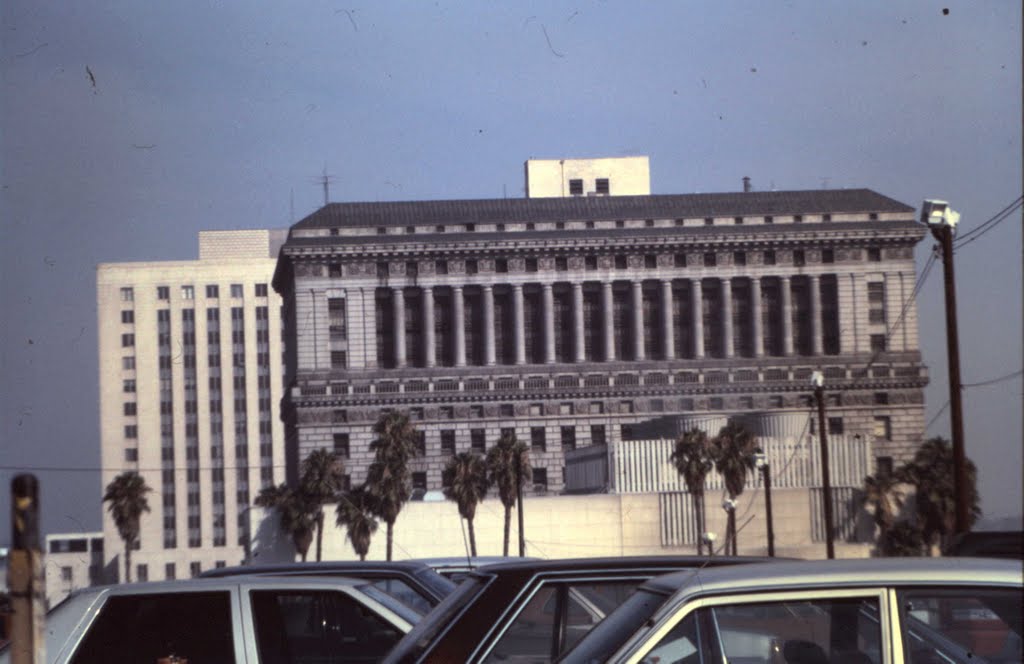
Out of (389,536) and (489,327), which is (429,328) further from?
(389,536)

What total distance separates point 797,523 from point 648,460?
31.1 feet

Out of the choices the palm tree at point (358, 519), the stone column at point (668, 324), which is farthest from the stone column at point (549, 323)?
the palm tree at point (358, 519)

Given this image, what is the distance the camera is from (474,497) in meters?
84.0

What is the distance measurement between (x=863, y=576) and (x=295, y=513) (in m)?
76.2

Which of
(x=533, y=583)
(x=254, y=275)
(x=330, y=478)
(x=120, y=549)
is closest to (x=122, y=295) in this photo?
(x=254, y=275)

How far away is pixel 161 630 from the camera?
9.59 metres

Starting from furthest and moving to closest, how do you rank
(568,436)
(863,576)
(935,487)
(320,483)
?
(568,436) → (320,483) → (935,487) → (863,576)

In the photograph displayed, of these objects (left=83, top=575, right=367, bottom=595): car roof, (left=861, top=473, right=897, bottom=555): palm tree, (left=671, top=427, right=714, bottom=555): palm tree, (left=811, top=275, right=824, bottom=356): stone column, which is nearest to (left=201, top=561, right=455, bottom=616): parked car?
(left=83, top=575, right=367, bottom=595): car roof

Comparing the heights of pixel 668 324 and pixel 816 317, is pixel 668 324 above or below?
below

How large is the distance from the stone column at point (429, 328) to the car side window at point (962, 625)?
368 ft

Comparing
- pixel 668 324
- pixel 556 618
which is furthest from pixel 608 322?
pixel 556 618

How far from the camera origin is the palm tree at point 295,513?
8062 centimetres

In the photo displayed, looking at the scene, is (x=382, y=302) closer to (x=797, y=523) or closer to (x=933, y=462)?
(x=797, y=523)

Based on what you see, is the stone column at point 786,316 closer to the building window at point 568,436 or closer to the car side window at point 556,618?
the building window at point 568,436
